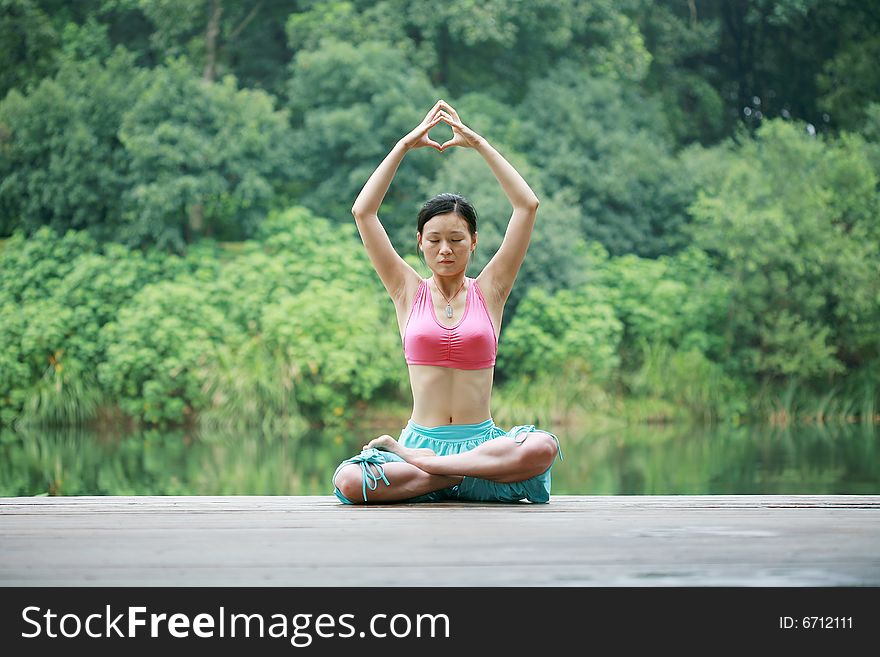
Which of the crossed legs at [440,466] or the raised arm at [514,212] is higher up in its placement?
the raised arm at [514,212]

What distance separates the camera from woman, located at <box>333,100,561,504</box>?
329cm

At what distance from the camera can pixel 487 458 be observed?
3236 mm

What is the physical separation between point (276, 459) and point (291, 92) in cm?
682

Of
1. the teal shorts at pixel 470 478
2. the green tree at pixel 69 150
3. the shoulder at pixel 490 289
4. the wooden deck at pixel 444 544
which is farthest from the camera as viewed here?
the green tree at pixel 69 150

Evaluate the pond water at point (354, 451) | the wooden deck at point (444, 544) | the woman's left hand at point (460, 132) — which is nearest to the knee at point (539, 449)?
the wooden deck at point (444, 544)

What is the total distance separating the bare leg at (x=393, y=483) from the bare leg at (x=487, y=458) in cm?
3

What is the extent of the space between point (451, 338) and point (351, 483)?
515 millimetres

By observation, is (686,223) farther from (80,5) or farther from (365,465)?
(365,465)

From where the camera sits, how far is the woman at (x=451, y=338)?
329cm

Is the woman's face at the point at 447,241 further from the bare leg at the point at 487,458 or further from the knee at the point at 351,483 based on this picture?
the knee at the point at 351,483

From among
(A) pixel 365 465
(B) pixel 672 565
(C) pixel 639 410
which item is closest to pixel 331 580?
(B) pixel 672 565

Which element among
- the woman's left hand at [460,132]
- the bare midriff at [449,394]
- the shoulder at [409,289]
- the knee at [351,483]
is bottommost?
the knee at [351,483]

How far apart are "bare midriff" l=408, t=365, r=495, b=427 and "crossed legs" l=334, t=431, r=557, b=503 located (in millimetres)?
167

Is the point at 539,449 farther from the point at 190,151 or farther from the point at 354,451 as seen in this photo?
the point at 190,151
